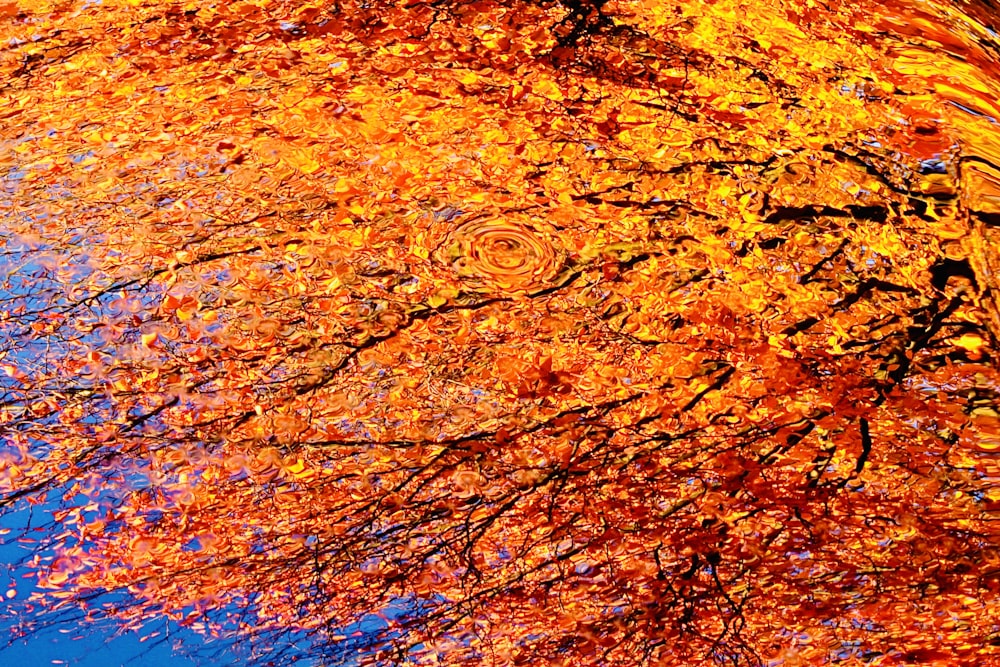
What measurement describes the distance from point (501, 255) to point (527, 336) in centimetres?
57

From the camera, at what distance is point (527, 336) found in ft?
18.3

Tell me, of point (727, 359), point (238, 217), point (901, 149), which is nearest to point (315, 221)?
point (238, 217)

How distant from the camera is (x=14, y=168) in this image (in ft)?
21.2

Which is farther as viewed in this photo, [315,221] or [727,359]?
[315,221]

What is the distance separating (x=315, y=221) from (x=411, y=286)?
0.83 m

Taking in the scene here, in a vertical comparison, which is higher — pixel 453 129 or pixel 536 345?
pixel 453 129

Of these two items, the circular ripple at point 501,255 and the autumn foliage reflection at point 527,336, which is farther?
the circular ripple at point 501,255

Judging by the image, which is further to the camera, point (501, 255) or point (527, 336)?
point (501, 255)

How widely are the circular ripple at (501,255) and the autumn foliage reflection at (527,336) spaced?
2 centimetres

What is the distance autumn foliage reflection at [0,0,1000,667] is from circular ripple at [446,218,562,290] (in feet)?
0.08

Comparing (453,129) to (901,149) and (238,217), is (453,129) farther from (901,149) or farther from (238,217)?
(901,149)

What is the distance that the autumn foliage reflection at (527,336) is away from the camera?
16.3ft

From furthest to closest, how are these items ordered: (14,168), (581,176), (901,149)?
(14,168) < (581,176) < (901,149)

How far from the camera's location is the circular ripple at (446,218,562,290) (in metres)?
5.69
